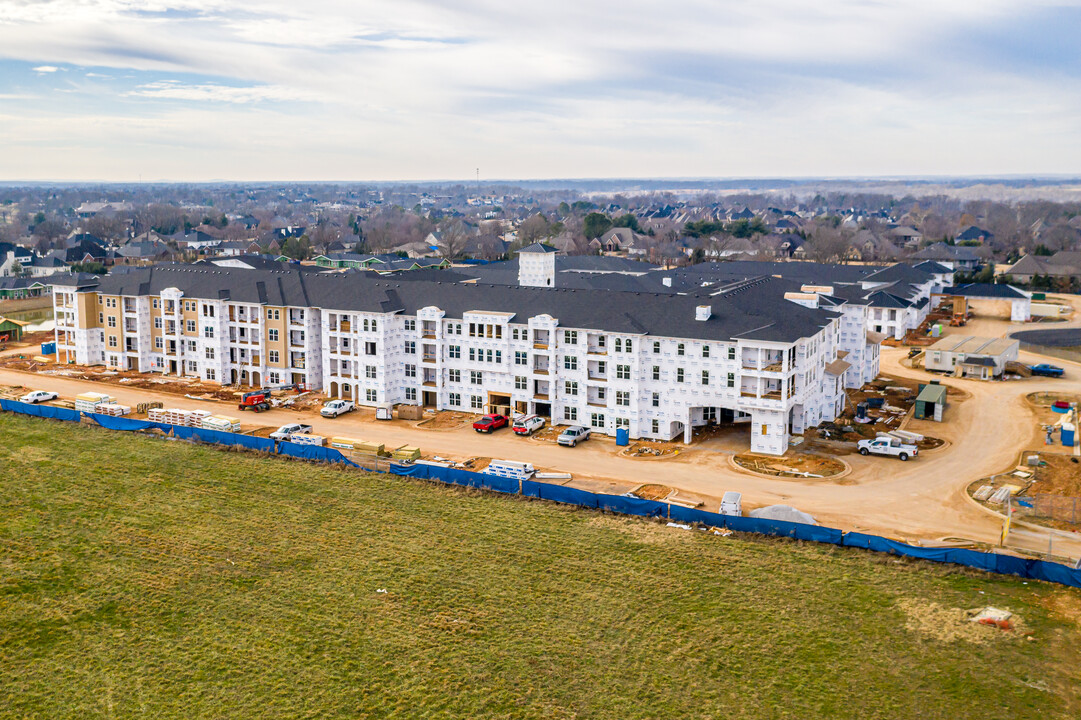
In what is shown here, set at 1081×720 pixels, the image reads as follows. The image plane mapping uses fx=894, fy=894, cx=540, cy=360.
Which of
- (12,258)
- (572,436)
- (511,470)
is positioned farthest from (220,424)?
(12,258)

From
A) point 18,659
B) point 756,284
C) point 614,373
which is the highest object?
point 756,284

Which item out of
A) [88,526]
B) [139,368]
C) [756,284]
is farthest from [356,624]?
[139,368]

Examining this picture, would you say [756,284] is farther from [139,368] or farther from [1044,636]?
[139,368]

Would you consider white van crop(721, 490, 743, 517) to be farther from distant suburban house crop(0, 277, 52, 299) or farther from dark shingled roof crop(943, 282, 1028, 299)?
distant suburban house crop(0, 277, 52, 299)

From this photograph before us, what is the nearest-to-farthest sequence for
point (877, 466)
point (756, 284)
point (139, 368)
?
point (877, 466) → point (756, 284) → point (139, 368)

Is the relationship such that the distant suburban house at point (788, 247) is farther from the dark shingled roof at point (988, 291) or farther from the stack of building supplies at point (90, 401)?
the stack of building supplies at point (90, 401)

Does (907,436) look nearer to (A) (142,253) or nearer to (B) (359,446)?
(B) (359,446)

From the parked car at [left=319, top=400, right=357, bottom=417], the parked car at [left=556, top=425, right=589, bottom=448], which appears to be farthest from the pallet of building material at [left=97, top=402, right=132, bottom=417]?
the parked car at [left=556, top=425, right=589, bottom=448]
